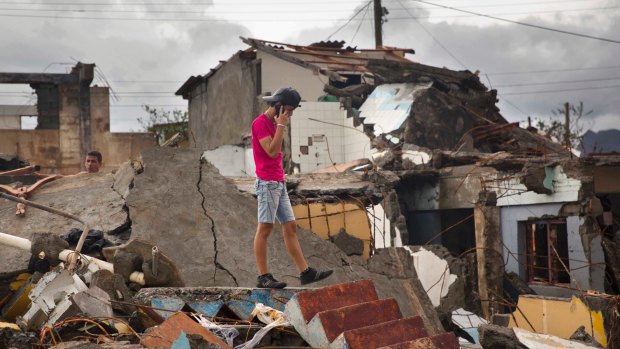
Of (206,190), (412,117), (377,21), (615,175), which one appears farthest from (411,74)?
(206,190)

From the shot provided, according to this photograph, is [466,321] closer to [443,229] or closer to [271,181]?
[443,229]

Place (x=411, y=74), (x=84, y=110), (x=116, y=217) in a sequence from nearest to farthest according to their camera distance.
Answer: (x=116, y=217)
(x=411, y=74)
(x=84, y=110)

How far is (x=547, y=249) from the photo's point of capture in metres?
15.6

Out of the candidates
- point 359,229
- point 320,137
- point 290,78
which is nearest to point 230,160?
point 320,137

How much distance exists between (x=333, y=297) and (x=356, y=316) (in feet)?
0.84

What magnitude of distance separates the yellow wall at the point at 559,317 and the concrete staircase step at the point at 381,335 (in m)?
5.82

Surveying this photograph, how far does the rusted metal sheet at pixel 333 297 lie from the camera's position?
18.8ft

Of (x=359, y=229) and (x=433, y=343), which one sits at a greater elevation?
(x=359, y=229)

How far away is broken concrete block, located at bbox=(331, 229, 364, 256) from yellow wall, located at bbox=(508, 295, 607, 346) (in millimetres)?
2738

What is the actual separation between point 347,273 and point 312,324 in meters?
2.81

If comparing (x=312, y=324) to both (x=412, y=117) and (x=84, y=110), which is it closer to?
(x=412, y=117)

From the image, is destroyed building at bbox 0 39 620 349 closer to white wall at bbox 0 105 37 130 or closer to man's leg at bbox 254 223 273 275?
man's leg at bbox 254 223 273 275

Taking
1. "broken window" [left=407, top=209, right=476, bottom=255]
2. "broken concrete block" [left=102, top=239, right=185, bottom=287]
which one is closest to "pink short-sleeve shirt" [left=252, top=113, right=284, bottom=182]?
"broken concrete block" [left=102, top=239, right=185, bottom=287]

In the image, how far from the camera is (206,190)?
8789 mm
